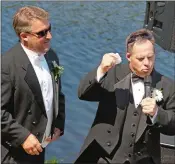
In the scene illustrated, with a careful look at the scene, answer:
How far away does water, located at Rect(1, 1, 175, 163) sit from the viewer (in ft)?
31.0

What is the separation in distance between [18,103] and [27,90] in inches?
4.2

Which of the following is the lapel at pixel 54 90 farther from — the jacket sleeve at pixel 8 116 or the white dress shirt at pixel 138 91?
the white dress shirt at pixel 138 91

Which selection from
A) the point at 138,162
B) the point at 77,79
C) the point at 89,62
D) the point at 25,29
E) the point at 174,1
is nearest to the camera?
the point at 25,29

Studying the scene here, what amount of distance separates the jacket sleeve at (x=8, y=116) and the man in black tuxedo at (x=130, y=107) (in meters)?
0.51

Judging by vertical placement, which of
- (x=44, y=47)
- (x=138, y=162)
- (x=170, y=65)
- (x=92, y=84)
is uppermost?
(x=44, y=47)

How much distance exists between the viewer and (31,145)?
370 centimetres

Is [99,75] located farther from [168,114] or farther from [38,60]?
[168,114]

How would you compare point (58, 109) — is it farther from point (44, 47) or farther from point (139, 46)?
point (139, 46)

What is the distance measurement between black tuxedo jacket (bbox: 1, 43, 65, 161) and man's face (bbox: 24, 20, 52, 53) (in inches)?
3.5

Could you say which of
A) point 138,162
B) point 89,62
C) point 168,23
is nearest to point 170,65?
point 89,62

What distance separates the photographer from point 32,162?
3.91 metres

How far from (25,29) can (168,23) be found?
130 inches

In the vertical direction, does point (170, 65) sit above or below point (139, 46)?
below

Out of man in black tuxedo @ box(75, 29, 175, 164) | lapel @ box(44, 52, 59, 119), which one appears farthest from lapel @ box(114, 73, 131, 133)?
lapel @ box(44, 52, 59, 119)
